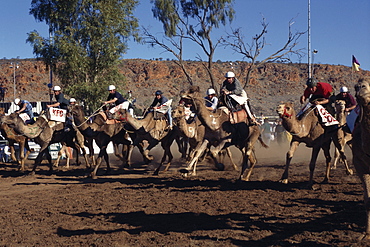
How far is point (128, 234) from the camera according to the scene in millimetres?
8695

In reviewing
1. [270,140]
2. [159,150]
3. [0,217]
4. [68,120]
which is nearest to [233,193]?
[0,217]

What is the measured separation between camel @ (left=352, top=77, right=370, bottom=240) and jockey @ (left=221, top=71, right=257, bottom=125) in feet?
21.5

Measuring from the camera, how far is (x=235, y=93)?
15391 mm

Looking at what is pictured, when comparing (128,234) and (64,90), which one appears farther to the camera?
(64,90)

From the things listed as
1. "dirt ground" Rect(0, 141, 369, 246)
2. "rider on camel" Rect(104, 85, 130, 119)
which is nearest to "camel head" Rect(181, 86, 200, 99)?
"dirt ground" Rect(0, 141, 369, 246)

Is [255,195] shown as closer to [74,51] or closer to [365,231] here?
[365,231]

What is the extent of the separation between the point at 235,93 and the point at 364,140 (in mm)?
8067

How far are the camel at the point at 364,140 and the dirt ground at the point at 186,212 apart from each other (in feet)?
2.54

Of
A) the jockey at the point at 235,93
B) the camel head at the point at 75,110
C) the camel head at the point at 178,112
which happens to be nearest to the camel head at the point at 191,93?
the jockey at the point at 235,93

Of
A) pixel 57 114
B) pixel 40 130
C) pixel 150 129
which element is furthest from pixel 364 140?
pixel 40 130

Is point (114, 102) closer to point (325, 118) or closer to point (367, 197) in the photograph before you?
point (325, 118)

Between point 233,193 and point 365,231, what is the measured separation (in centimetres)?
503

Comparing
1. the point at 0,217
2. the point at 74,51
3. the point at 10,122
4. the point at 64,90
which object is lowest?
the point at 0,217

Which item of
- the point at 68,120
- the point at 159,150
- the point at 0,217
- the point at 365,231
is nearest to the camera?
the point at 365,231
